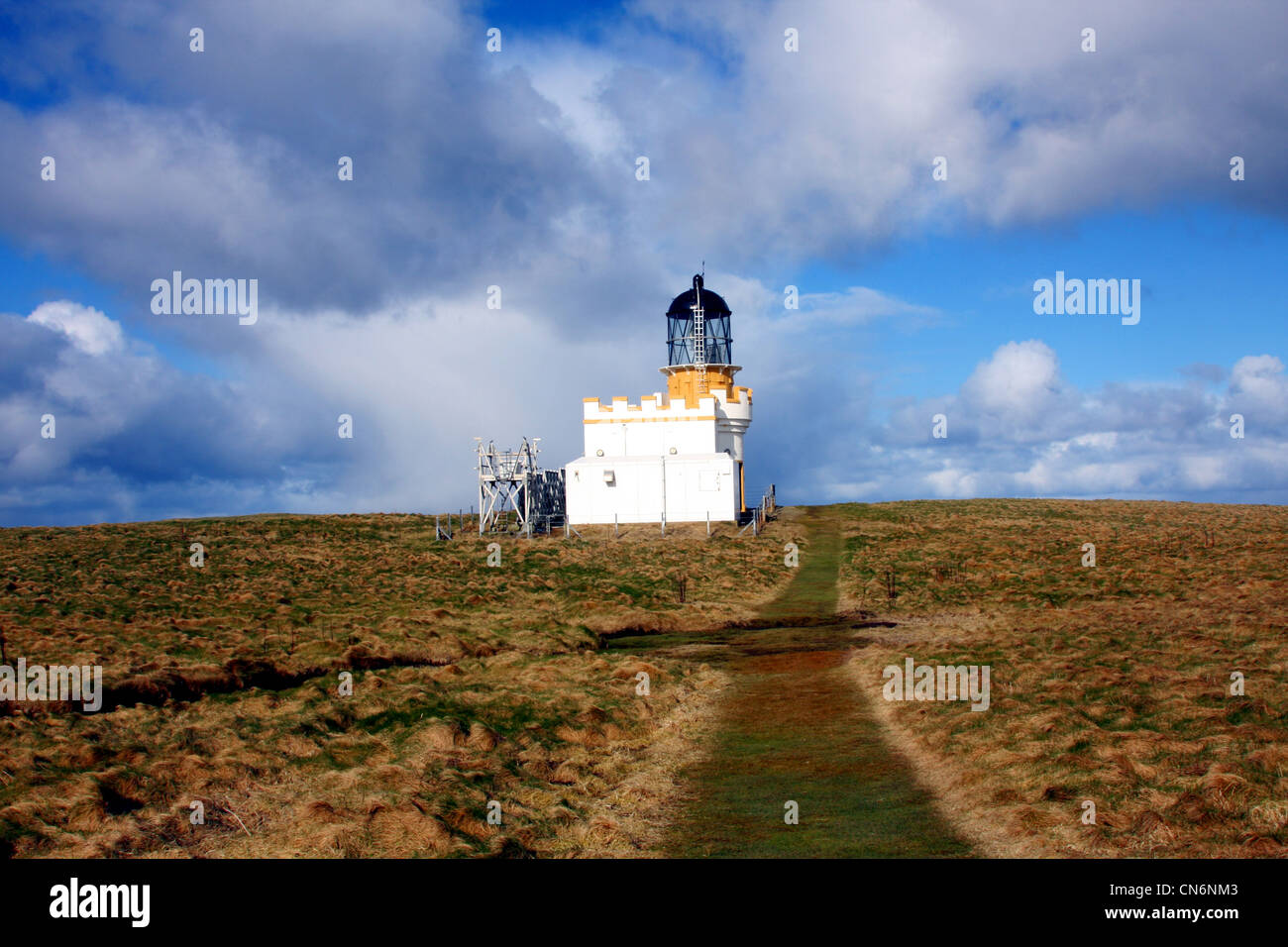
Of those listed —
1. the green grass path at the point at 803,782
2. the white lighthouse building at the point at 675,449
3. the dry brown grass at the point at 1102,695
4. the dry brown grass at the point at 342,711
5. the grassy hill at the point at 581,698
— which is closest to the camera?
the dry brown grass at the point at 1102,695

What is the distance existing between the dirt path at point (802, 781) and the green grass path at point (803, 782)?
1 cm

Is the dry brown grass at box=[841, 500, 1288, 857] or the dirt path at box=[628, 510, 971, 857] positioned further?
the dirt path at box=[628, 510, 971, 857]

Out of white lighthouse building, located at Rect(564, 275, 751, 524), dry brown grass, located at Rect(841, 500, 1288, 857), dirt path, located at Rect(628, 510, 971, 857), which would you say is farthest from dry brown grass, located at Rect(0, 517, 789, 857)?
white lighthouse building, located at Rect(564, 275, 751, 524)

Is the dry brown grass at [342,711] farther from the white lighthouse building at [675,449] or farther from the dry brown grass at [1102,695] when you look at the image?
the white lighthouse building at [675,449]

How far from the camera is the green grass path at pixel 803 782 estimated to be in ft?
32.3

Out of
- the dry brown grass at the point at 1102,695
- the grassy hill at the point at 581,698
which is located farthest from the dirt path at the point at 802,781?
the dry brown grass at the point at 1102,695

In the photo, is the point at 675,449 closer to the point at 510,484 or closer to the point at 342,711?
the point at 510,484

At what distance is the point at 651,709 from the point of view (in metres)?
16.7

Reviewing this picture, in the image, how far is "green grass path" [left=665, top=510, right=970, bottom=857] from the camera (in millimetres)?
9859

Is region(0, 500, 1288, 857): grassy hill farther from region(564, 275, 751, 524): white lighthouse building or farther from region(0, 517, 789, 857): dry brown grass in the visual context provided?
region(564, 275, 751, 524): white lighthouse building

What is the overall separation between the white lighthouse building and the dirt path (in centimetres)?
2767

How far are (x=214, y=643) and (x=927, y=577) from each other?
2465cm
